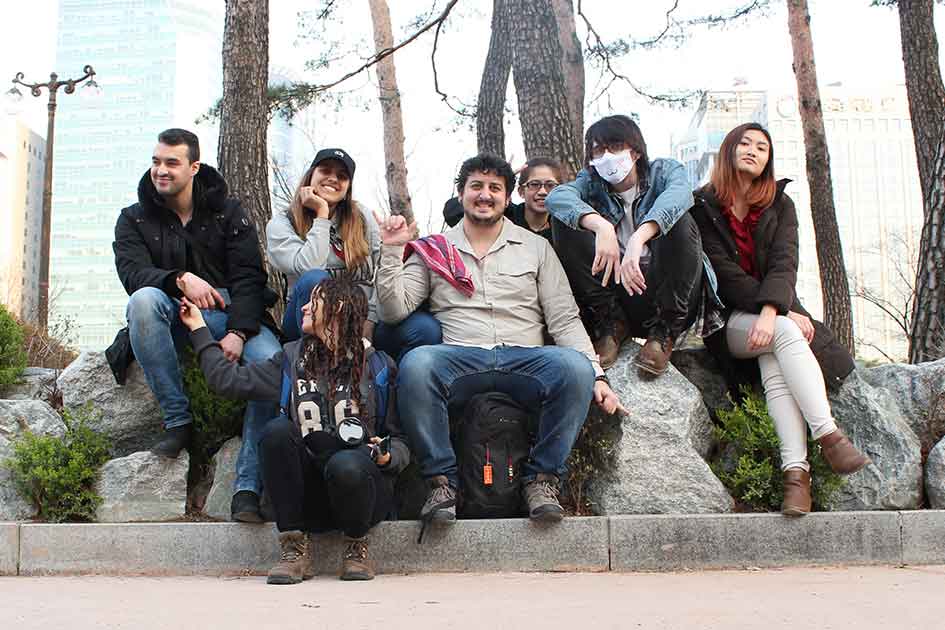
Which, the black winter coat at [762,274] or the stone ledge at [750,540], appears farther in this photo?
the black winter coat at [762,274]

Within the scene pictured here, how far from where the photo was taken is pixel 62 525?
378 centimetres

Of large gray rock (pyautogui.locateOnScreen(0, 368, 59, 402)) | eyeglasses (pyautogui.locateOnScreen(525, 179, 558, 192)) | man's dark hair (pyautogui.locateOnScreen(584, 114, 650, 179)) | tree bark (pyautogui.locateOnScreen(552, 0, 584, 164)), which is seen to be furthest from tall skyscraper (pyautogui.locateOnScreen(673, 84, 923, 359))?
large gray rock (pyautogui.locateOnScreen(0, 368, 59, 402))

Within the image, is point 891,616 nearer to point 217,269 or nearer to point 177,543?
point 177,543

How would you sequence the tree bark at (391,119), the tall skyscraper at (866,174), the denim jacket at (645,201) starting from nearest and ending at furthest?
the denim jacket at (645,201)
the tree bark at (391,119)
the tall skyscraper at (866,174)

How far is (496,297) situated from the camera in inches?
167

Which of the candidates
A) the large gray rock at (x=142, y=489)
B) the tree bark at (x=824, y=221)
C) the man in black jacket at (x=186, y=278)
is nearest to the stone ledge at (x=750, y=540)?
the man in black jacket at (x=186, y=278)

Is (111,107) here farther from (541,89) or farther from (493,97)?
(541,89)

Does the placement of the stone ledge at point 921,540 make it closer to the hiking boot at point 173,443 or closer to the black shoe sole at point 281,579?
the black shoe sole at point 281,579

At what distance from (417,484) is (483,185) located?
1498 millimetres

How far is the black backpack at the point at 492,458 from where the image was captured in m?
3.91

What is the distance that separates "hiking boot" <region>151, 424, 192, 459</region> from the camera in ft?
13.3

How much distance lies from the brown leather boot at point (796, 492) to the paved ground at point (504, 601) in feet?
0.85

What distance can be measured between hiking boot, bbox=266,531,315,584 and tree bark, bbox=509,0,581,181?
14.4 ft

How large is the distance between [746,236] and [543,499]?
1.78 m
